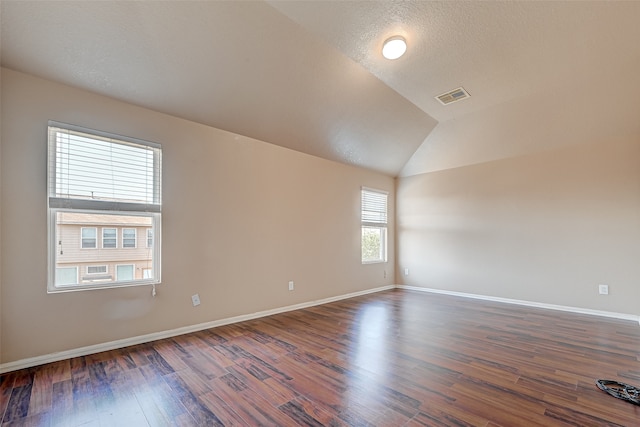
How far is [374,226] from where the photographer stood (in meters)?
5.80

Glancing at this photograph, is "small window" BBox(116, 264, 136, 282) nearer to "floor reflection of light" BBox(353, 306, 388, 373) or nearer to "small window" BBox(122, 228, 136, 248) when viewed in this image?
"small window" BBox(122, 228, 136, 248)

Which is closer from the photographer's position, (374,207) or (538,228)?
(538,228)

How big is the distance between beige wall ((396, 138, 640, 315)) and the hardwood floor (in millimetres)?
850

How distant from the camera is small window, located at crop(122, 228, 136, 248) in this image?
2.93 meters

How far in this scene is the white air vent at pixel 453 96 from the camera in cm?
365

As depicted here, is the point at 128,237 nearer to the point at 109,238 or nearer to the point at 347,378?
the point at 109,238

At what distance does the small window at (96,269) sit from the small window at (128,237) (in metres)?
0.26

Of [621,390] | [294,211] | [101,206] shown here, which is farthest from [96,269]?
[621,390]

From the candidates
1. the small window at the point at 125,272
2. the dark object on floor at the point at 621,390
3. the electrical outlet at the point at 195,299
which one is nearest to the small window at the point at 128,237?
the small window at the point at 125,272

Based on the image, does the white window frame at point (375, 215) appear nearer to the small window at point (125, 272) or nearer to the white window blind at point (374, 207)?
the white window blind at point (374, 207)

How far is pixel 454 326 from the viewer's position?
3492 millimetres

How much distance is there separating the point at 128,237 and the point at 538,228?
5469mm

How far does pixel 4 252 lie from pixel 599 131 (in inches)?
260

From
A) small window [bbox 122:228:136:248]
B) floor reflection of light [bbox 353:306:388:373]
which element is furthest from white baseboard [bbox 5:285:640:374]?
floor reflection of light [bbox 353:306:388:373]
